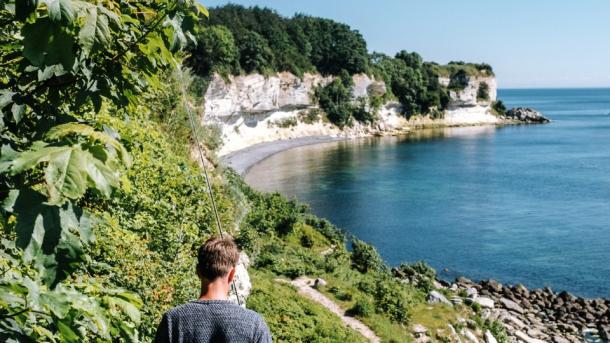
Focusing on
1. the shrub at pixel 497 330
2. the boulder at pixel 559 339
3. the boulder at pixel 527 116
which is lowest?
the boulder at pixel 559 339

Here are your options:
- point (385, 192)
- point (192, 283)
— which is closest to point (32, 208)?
point (192, 283)

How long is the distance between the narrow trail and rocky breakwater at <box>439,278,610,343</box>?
7.70 meters

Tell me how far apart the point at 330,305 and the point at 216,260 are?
17.0 m

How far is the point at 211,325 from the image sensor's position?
3.60 meters

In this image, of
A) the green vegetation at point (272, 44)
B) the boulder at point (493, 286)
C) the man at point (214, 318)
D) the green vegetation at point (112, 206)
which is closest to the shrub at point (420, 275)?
the green vegetation at point (112, 206)

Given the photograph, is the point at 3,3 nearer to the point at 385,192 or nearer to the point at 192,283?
the point at 192,283

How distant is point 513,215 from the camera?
4506 centimetres

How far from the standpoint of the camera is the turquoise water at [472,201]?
113ft

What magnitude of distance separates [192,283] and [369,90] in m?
104

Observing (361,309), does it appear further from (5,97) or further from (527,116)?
(527,116)

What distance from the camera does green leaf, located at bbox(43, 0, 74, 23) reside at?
2172 millimetres

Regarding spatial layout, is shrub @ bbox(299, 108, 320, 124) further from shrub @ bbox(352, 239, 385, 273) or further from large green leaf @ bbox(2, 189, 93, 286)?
large green leaf @ bbox(2, 189, 93, 286)

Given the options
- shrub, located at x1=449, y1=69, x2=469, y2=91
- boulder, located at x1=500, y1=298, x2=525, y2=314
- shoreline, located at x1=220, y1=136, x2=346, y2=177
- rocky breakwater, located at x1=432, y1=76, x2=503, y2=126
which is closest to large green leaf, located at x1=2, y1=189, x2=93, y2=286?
boulder, located at x1=500, y1=298, x2=525, y2=314

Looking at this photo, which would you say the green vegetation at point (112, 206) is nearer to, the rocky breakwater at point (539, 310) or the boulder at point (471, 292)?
the boulder at point (471, 292)
